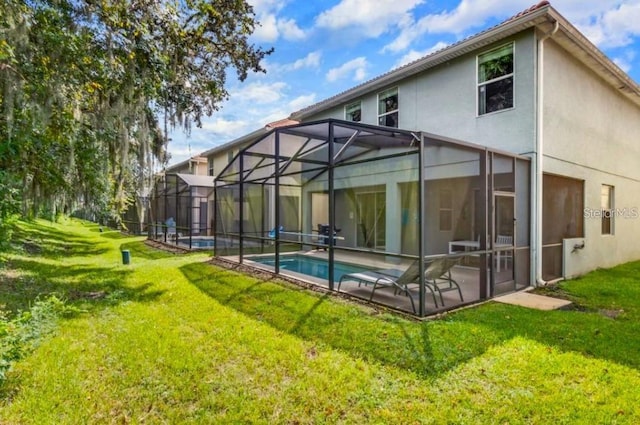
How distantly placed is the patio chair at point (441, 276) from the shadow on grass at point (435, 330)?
1.83 feet

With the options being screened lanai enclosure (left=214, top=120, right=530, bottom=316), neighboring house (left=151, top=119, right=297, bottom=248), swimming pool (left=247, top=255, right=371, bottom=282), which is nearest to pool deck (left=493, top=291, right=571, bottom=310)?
screened lanai enclosure (left=214, top=120, right=530, bottom=316)

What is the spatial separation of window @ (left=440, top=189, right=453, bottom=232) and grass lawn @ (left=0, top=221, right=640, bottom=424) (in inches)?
57.7

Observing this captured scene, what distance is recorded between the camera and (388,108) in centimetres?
1036

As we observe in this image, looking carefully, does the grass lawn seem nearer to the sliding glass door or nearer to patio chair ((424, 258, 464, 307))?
patio chair ((424, 258, 464, 307))

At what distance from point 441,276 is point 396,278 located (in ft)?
2.41

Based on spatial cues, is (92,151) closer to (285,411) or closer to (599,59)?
(285,411)

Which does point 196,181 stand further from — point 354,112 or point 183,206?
point 354,112

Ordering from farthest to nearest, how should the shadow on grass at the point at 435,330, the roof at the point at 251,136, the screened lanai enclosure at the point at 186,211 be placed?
the roof at the point at 251,136 < the screened lanai enclosure at the point at 186,211 < the shadow on grass at the point at 435,330

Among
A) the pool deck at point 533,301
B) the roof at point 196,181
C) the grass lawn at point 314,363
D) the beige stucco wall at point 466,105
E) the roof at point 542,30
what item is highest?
the roof at point 542,30

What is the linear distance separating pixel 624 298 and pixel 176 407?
7437 mm

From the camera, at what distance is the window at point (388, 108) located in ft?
33.3

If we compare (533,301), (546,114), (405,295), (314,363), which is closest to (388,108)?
(546,114)

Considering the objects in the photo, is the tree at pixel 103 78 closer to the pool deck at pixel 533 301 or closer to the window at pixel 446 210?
the window at pixel 446 210

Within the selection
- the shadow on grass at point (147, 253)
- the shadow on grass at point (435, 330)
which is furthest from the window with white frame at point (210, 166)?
the shadow on grass at point (435, 330)
